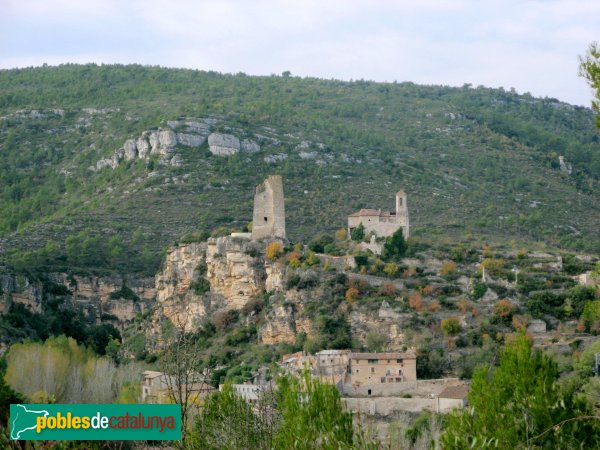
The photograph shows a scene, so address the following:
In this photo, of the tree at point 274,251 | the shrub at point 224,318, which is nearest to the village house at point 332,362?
the shrub at point 224,318

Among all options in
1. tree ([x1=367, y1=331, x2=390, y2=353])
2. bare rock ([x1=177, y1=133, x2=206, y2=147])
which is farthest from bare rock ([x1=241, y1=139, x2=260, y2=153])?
tree ([x1=367, y1=331, x2=390, y2=353])

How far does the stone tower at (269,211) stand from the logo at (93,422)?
132 feet

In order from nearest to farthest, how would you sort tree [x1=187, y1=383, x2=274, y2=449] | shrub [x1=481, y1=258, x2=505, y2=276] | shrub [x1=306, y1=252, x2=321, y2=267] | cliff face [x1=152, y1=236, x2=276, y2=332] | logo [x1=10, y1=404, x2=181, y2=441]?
logo [x1=10, y1=404, x2=181, y2=441] → tree [x1=187, y1=383, x2=274, y2=449] → shrub [x1=306, y1=252, x2=321, y2=267] → shrub [x1=481, y1=258, x2=505, y2=276] → cliff face [x1=152, y1=236, x2=276, y2=332]

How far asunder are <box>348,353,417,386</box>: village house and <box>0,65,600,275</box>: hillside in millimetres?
18245

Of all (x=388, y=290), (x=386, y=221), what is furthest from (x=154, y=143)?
(x=388, y=290)

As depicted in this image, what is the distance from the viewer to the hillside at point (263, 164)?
230 ft

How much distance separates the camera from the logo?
52.1 feet

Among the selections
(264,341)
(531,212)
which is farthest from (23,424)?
(531,212)

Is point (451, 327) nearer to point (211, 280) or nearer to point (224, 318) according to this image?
A: point (224, 318)

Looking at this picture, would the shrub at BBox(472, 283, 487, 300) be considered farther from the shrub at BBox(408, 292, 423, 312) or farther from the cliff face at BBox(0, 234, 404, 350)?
the cliff face at BBox(0, 234, 404, 350)

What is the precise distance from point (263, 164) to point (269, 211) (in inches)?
910

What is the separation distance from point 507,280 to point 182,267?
14924 millimetres

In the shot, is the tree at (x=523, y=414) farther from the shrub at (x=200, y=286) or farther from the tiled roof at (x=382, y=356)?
the shrub at (x=200, y=286)

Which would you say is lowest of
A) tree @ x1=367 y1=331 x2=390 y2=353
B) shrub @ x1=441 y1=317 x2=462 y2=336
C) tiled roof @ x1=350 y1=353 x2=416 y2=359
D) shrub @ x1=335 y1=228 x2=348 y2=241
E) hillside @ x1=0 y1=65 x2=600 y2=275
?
tiled roof @ x1=350 y1=353 x2=416 y2=359
